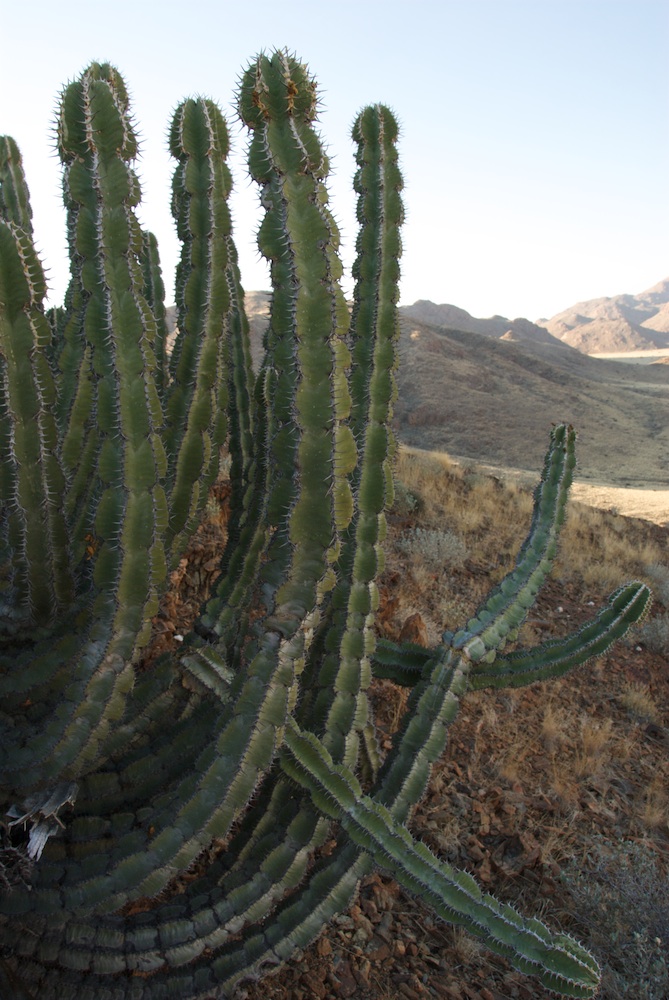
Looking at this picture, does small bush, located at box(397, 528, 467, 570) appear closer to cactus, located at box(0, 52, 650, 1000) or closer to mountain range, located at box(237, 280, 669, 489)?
cactus, located at box(0, 52, 650, 1000)

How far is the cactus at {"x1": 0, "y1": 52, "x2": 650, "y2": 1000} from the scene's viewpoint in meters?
2.51

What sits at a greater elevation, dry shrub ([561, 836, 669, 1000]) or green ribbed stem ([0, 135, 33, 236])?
green ribbed stem ([0, 135, 33, 236])

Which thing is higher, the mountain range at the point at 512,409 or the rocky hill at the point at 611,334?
the rocky hill at the point at 611,334

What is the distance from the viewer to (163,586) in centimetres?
295

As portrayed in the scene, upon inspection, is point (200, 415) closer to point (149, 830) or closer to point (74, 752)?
point (74, 752)

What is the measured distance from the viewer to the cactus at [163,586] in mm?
2514

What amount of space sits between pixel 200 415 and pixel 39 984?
2332 mm

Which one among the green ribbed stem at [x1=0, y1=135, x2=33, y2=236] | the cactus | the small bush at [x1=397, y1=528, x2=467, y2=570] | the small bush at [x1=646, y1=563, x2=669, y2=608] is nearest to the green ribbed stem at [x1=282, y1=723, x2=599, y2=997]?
the cactus

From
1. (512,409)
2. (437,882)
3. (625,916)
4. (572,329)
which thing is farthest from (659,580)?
(572,329)

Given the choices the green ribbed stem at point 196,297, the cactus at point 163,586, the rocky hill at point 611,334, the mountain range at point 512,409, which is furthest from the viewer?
the rocky hill at point 611,334

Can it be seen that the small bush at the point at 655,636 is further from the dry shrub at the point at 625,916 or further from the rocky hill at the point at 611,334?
the rocky hill at the point at 611,334

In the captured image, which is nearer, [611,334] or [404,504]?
[404,504]

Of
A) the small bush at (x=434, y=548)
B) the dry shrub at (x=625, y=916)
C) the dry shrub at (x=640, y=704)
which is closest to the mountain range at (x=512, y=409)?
the small bush at (x=434, y=548)

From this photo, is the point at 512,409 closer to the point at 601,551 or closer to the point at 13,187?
the point at 601,551
